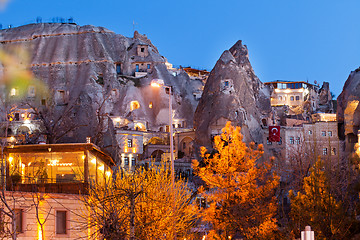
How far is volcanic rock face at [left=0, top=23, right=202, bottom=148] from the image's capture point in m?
85.3

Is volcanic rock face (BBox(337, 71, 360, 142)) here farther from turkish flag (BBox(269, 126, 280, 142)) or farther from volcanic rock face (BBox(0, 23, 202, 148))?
volcanic rock face (BBox(0, 23, 202, 148))

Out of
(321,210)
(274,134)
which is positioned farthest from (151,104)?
(321,210)

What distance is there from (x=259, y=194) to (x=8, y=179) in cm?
1509

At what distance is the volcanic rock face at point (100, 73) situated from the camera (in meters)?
A: 85.3

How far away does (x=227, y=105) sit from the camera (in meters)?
71.8

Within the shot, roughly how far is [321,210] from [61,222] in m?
14.3

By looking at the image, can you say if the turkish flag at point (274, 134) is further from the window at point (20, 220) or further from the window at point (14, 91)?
the window at point (20, 220)

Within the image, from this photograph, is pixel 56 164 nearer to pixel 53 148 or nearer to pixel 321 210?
pixel 53 148

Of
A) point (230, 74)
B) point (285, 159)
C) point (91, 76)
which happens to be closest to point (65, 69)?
point (91, 76)

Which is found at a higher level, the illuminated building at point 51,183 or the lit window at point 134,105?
the lit window at point 134,105

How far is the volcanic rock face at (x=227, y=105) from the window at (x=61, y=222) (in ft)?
154

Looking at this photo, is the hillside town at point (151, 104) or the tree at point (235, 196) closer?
the tree at point (235, 196)

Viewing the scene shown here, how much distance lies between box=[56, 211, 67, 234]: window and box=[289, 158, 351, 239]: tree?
12.6 meters

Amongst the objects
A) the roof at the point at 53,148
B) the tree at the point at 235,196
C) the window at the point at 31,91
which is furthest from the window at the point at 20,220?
the window at the point at 31,91
